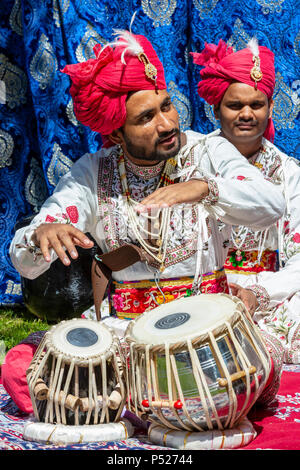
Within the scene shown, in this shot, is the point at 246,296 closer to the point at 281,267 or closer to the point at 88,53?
the point at 281,267

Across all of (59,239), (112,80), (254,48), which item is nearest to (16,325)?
(59,239)

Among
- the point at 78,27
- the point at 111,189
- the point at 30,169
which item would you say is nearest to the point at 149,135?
the point at 111,189

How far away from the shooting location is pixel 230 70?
3.96m

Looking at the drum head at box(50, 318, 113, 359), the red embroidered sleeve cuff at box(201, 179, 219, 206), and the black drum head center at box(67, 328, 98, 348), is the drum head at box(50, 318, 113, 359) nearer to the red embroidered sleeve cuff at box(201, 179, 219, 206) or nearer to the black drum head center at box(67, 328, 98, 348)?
the black drum head center at box(67, 328, 98, 348)

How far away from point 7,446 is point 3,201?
9.80 feet

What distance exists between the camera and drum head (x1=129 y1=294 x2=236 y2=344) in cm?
220

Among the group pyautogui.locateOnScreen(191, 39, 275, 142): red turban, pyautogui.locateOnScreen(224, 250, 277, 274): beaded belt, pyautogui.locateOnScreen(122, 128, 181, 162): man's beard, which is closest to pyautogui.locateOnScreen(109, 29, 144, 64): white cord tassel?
pyautogui.locateOnScreen(122, 128, 181, 162): man's beard

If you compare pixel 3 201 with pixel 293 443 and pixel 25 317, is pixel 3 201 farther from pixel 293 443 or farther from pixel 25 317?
pixel 293 443

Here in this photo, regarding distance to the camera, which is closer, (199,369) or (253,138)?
(199,369)

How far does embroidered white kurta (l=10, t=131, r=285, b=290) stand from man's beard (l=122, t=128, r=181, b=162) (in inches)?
3.9

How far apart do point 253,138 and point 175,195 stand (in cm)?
172

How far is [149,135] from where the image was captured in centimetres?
289

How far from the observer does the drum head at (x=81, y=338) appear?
2371 mm

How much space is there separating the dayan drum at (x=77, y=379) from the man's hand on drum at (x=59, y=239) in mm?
312
